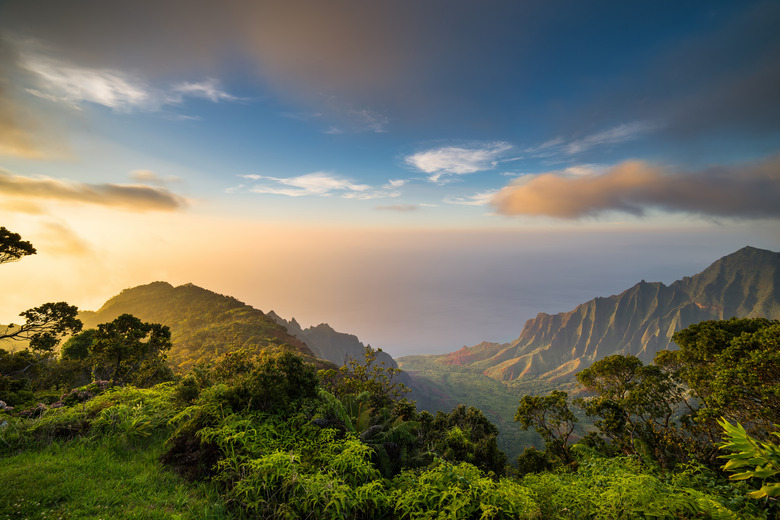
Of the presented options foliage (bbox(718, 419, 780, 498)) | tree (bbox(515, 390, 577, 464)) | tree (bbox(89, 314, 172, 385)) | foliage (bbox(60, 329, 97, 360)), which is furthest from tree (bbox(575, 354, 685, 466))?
foliage (bbox(60, 329, 97, 360))

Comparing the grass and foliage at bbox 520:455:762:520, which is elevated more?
the grass

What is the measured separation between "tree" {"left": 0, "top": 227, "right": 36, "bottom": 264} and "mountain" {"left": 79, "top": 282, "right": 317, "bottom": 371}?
77.0ft

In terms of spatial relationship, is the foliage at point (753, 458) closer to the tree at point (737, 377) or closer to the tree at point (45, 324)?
the tree at point (737, 377)

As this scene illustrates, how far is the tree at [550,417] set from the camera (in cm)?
2239

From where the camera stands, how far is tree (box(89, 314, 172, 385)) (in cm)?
1905

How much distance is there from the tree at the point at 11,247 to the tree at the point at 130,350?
5.93 metres

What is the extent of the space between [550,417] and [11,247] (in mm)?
36539

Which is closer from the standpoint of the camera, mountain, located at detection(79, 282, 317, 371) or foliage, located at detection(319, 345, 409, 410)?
foliage, located at detection(319, 345, 409, 410)

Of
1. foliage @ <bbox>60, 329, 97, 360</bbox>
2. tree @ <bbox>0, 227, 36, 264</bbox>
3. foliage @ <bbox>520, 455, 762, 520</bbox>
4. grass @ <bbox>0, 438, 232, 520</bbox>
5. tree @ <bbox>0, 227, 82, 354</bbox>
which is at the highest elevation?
tree @ <bbox>0, 227, 36, 264</bbox>

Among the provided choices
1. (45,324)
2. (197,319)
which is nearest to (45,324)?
(45,324)

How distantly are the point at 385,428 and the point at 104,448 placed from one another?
6.52 metres

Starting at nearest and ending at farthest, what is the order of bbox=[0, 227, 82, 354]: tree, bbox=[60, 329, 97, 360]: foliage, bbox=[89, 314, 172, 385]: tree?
bbox=[0, 227, 82, 354]: tree < bbox=[89, 314, 172, 385]: tree < bbox=[60, 329, 97, 360]: foliage

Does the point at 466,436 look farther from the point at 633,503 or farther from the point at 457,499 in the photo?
the point at 457,499

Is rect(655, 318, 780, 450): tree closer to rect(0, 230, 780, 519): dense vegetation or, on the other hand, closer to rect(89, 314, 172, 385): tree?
rect(0, 230, 780, 519): dense vegetation
